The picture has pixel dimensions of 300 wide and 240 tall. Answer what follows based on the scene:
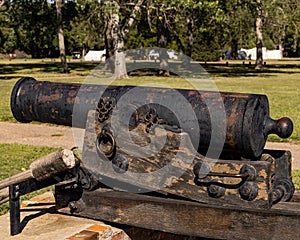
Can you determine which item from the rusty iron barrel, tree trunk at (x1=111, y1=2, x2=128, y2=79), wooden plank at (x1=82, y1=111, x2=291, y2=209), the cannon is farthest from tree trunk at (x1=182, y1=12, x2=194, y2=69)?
wooden plank at (x1=82, y1=111, x2=291, y2=209)

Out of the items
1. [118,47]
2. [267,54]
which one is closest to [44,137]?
[118,47]

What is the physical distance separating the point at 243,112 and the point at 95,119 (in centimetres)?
108

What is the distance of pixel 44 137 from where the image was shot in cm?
1079

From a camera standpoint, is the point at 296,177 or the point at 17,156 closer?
the point at 296,177

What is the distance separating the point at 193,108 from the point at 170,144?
28 cm

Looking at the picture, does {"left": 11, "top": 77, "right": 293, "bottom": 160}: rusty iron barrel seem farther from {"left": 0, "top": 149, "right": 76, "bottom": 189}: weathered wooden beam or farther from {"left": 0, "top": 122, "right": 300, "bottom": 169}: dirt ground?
{"left": 0, "top": 122, "right": 300, "bottom": 169}: dirt ground

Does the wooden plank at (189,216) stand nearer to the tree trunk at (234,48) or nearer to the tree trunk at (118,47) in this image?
the tree trunk at (118,47)

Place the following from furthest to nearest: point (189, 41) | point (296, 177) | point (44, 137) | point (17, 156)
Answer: point (189, 41), point (44, 137), point (17, 156), point (296, 177)

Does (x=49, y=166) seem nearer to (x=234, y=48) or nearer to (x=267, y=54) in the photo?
(x=234, y=48)

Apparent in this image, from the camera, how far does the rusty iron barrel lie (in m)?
3.71

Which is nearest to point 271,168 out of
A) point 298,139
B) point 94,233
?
point 94,233

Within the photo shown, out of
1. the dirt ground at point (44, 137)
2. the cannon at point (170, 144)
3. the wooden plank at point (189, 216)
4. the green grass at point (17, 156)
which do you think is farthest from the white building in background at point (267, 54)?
the wooden plank at point (189, 216)

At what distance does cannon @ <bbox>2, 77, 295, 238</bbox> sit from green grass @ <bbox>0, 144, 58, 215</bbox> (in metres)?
3.05

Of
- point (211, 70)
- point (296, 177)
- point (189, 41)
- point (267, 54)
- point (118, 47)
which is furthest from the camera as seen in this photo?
point (267, 54)
